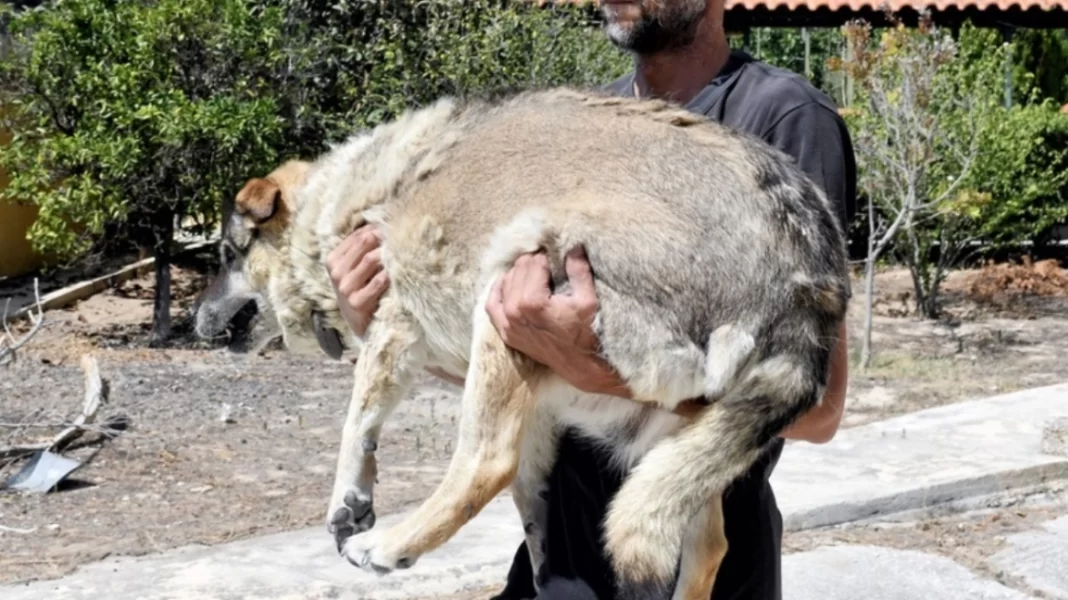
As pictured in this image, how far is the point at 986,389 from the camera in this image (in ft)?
34.8

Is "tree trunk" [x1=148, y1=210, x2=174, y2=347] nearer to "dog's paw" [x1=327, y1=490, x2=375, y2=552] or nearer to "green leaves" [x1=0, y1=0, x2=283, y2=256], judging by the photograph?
"green leaves" [x1=0, y1=0, x2=283, y2=256]

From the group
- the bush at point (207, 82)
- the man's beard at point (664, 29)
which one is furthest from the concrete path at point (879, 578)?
the bush at point (207, 82)

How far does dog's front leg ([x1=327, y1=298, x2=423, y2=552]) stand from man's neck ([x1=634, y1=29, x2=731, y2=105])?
34.4 inches

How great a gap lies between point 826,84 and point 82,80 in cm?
1263

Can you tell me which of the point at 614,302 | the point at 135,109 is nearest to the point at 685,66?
the point at 614,302

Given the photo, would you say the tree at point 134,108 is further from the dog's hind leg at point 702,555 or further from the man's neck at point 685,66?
the dog's hind leg at point 702,555

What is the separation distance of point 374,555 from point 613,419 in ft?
2.20

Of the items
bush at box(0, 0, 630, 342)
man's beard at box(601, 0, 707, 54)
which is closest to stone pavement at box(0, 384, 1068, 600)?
man's beard at box(601, 0, 707, 54)

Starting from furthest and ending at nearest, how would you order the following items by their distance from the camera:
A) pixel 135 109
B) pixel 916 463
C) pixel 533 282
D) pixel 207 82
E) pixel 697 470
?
1. pixel 207 82
2. pixel 135 109
3. pixel 916 463
4. pixel 533 282
5. pixel 697 470

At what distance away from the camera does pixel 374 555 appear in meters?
3.45

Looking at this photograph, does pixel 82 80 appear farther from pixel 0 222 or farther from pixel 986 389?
pixel 986 389

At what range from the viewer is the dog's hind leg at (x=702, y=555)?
11.0 ft

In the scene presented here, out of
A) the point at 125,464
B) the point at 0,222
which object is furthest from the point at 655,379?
the point at 0,222

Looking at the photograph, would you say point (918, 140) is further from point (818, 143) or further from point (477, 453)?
point (477, 453)
